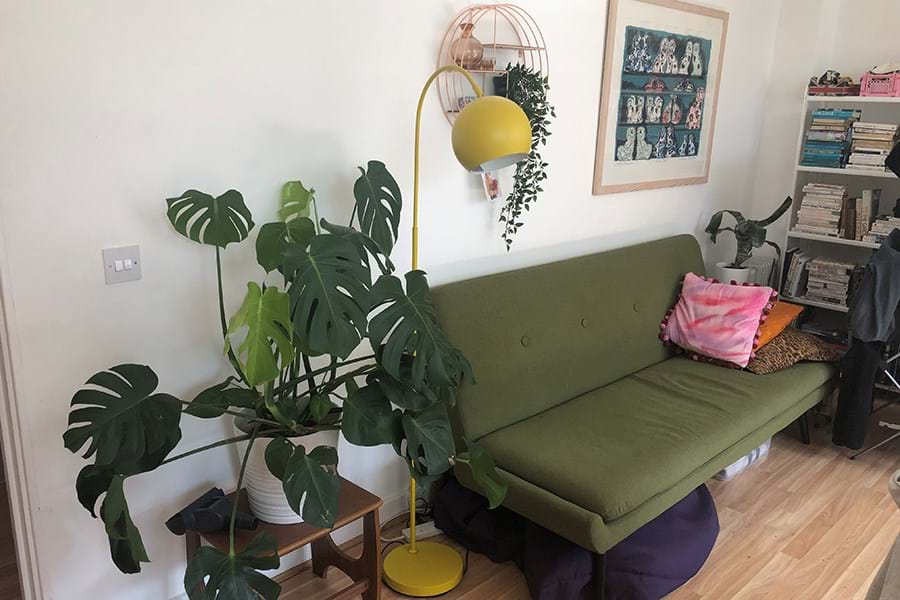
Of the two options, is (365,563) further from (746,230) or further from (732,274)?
(746,230)

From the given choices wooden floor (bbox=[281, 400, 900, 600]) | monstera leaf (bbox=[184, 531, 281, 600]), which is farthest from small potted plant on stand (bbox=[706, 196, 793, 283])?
monstera leaf (bbox=[184, 531, 281, 600])

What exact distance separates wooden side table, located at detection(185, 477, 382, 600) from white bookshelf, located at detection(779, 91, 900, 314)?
9.26 ft

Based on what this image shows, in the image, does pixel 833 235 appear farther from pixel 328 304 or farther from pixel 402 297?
pixel 328 304

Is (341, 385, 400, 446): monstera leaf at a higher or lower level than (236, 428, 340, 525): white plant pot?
higher

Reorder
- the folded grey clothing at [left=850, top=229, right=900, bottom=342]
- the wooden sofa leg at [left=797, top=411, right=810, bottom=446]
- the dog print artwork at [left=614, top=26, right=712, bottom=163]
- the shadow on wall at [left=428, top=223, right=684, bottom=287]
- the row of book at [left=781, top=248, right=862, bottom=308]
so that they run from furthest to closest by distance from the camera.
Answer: the row of book at [left=781, top=248, right=862, bottom=308], the wooden sofa leg at [left=797, top=411, right=810, bottom=446], the dog print artwork at [left=614, top=26, right=712, bottom=163], the folded grey clothing at [left=850, top=229, right=900, bottom=342], the shadow on wall at [left=428, top=223, right=684, bottom=287]

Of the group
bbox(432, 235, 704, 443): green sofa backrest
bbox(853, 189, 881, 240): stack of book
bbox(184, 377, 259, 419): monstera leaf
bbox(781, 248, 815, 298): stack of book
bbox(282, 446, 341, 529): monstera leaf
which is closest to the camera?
bbox(282, 446, 341, 529): monstera leaf

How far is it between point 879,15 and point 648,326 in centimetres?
215

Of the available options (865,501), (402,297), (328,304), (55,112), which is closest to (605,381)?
(865,501)

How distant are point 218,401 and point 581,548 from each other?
119 centimetres

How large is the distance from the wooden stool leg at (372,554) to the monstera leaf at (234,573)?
1.37 feet

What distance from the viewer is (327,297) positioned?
1668mm

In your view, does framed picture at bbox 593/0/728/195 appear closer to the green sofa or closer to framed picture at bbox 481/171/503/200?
the green sofa

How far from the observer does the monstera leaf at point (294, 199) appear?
205 cm

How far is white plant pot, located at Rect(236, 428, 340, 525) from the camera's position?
1.90 m
